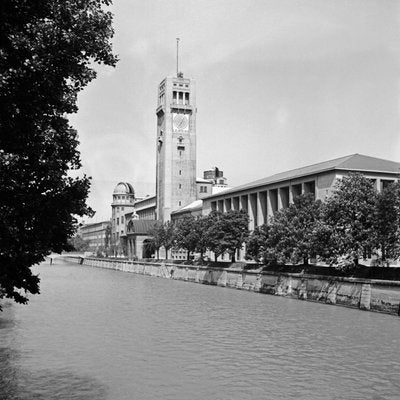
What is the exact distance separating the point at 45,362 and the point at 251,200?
83.5 m

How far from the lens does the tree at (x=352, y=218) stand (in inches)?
1924

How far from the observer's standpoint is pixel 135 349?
2723 centimetres

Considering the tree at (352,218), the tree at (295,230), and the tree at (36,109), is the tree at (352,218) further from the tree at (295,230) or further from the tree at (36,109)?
the tree at (36,109)

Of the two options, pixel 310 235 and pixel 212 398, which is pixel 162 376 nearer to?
pixel 212 398

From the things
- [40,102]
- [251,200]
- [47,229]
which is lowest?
[47,229]

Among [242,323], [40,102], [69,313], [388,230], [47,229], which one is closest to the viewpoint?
[40,102]

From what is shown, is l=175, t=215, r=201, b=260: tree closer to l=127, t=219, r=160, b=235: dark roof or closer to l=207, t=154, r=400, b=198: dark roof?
l=207, t=154, r=400, b=198: dark roof

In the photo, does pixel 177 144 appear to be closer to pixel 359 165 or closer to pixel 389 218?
pixel 359 165

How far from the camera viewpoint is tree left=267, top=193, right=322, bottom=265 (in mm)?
58062

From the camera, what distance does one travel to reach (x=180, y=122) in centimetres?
15800

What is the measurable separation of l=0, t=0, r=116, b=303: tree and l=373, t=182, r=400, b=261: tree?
118 ft

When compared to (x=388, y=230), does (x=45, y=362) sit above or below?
below

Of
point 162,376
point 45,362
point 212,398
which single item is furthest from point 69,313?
point 212,398

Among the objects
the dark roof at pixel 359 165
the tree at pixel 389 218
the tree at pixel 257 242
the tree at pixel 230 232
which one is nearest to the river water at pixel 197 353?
the tree at pixel 389 218
